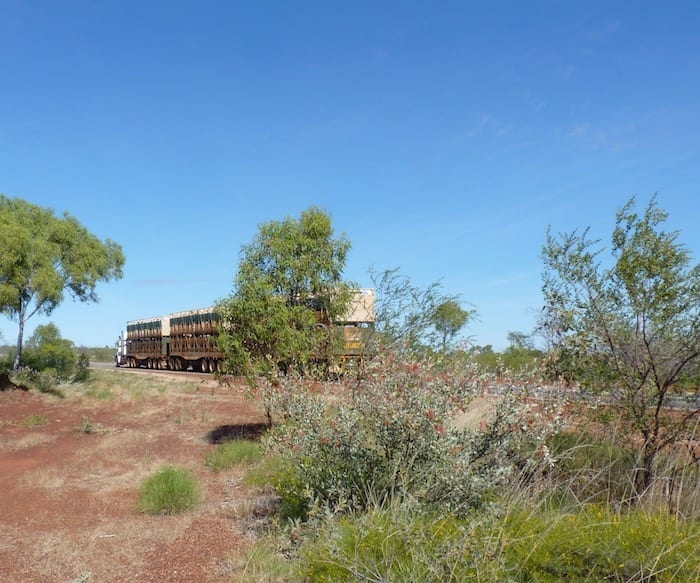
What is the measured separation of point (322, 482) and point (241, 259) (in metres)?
9.01

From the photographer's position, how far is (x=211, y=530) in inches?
265

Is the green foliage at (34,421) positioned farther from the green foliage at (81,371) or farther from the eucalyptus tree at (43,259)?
the green foliage at (81,371)

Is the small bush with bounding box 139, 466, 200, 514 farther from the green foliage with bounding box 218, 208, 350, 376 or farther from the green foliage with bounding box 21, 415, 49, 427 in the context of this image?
the green foliage with bounding box 21, 415, 49, 427

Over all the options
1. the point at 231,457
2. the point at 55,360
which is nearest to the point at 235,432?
the point at 231,457

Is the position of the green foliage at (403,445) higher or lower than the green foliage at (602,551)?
higher

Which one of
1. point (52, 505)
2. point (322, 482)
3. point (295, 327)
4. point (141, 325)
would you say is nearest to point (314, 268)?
point (295, 327)

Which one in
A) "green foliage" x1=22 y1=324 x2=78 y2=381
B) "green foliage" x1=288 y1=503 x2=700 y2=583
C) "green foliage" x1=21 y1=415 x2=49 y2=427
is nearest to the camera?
"green foliage" x1=288 y1=503 x2=700 y2=583

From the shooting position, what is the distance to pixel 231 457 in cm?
1085

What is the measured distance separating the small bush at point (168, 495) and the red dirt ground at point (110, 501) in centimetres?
18

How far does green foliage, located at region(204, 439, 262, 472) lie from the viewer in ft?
34.9

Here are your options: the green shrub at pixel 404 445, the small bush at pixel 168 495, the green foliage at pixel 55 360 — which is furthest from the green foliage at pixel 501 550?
the green foliage at pixel 55 360

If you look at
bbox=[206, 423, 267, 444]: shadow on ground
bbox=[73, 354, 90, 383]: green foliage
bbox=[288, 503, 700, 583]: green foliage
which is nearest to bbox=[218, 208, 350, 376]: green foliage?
bbox=[206, 423, 267, 444]: shadow on ground

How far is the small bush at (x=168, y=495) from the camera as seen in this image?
7.64 meters

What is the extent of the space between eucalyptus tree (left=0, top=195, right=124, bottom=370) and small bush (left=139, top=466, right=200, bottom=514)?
1593 centimetres
